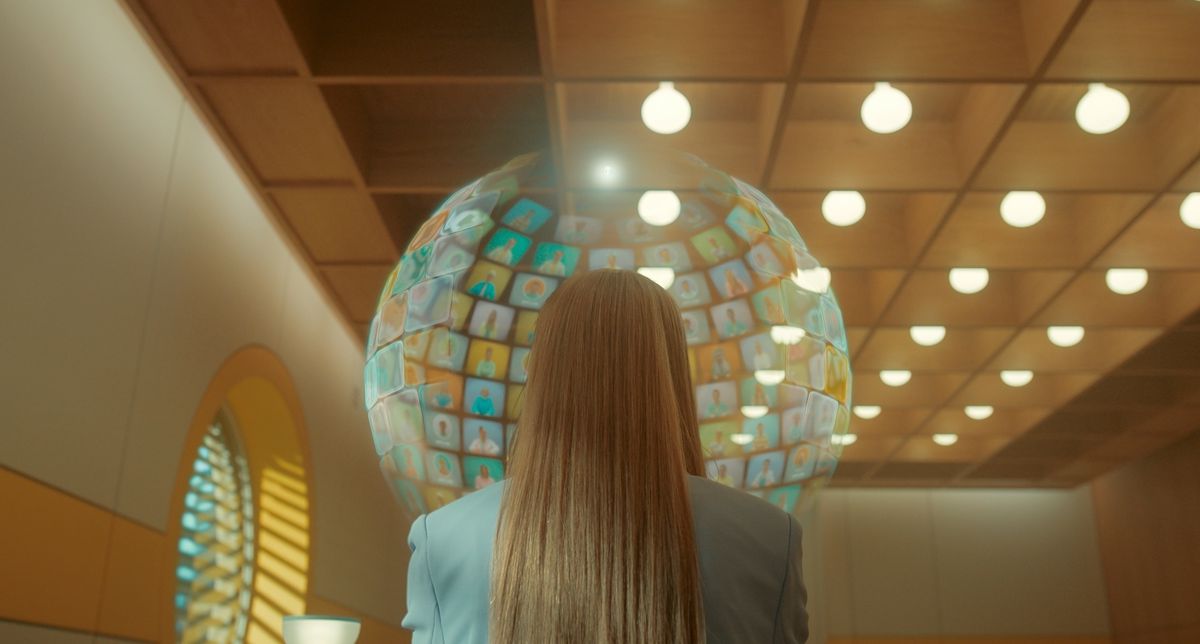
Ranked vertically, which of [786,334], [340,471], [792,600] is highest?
[340,471]

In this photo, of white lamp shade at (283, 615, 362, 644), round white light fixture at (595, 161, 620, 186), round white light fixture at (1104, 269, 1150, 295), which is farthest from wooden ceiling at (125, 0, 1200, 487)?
white lamp shade at (283, 615, 362, 644)

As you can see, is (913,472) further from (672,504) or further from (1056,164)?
(672,504)

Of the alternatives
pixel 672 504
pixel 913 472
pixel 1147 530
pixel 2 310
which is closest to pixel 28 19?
pixel 2 310

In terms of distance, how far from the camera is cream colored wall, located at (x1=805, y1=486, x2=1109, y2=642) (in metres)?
8.98

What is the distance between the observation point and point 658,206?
109cm

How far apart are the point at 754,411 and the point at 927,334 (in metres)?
Answer: 4.97

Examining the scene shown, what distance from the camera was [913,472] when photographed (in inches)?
345

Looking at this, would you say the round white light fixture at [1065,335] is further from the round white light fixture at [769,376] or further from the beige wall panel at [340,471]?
the round white light fixture at [769,376]

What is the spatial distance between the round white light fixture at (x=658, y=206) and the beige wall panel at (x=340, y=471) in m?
3.48

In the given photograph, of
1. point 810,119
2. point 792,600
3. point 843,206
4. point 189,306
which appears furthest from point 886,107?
point 792,600

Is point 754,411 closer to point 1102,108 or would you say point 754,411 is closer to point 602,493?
point 602,493

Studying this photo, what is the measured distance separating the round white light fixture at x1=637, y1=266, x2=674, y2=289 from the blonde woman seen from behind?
6.4 inches

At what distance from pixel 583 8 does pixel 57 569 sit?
217 centimetres

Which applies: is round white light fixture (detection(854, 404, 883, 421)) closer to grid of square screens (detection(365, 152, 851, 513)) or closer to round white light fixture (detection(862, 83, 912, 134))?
round white light fixture (detection(862, 83, 912, 134))
